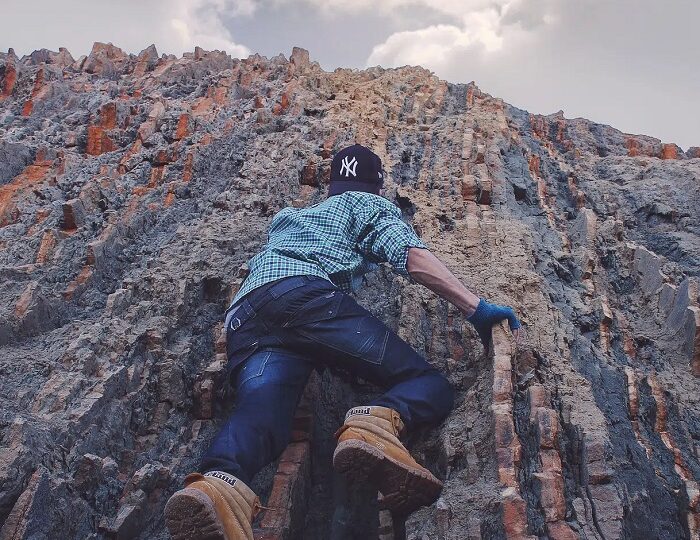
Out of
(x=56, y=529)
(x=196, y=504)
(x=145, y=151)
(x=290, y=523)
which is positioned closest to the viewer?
(x=196, y=504)

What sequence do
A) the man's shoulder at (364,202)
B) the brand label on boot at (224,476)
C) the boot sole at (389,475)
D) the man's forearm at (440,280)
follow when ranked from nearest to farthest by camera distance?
the brand label on boot at (224,476), the boot sole at (389,475), the man's forearm at (440,280), the man's shoulder at (364,202)

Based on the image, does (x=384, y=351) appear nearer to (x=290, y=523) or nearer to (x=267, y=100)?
(x=290, y=523)

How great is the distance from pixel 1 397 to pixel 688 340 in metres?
4.54

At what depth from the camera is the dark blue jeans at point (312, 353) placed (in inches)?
147

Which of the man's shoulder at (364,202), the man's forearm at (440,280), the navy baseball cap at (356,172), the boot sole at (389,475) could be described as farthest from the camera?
the navy baseball cap at (356,172)

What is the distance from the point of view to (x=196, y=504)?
9.50 ft

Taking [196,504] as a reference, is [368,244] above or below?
above

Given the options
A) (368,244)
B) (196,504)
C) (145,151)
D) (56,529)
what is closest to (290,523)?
(196,504)

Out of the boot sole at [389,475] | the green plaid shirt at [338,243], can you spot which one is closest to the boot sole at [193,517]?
the boot sole at [389,475]

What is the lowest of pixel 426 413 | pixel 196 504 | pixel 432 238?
→ pixel 196 504

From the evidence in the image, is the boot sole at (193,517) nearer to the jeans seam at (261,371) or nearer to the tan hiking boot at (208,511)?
the tan hiking boot at (208,511)

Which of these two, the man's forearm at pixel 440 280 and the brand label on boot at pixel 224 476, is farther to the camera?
the man's forearm at pixel 440 280

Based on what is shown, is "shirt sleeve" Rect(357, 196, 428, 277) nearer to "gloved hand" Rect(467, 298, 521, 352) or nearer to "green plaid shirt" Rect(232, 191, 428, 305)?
"green plaid shirt" Rect(232, 191, 428, 305)

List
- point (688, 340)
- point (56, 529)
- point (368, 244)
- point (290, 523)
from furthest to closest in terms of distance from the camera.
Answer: point (688, 340), point (368, 244), point (290, 523), point (56, 529)
